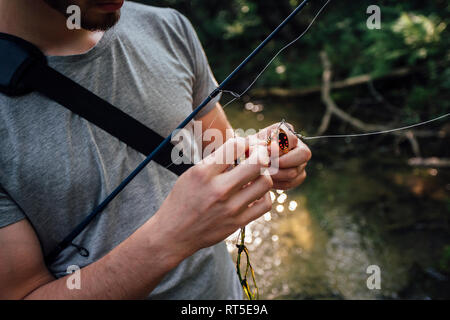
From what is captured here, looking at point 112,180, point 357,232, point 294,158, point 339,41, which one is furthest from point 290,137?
point 339,41

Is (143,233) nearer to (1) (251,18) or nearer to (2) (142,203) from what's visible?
(2) (142,203)

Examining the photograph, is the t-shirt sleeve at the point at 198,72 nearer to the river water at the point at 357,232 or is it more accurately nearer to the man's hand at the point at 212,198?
the man's hand at the point at 212,198

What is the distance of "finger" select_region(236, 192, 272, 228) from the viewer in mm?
947

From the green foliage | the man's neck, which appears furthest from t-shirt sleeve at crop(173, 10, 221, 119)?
the green foliage

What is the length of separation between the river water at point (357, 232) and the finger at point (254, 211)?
943 mm

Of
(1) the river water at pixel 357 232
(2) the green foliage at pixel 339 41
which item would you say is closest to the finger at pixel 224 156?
(1) the river water at pixel 357 232

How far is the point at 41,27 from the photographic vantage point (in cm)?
108

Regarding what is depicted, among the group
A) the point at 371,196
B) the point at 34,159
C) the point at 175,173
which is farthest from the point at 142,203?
the point at 371,196

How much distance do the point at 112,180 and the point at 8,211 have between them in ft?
1.08

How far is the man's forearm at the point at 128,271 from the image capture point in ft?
3.02

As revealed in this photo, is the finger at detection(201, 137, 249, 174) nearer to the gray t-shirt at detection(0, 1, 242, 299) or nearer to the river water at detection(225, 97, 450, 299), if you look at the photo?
the gray t-shirt at detection(0, 1, 242, 299)

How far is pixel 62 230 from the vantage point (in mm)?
1104
